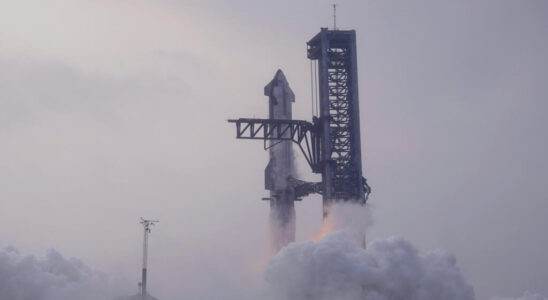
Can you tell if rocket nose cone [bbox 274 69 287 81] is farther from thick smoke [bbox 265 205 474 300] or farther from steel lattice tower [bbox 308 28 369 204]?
thick smoke [bbox 265 205 474 300]

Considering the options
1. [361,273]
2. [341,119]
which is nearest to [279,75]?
[341,119]

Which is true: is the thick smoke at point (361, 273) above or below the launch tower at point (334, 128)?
below

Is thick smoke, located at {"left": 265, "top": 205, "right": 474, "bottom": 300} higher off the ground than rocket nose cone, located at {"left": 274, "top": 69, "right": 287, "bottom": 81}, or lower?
lower

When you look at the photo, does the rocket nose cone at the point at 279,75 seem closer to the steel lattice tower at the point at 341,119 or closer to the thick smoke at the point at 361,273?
the steel lattice tower at the point at 341,119

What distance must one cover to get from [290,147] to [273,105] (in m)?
5.05

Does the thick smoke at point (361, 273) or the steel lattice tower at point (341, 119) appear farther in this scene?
the steel lattice tower at point (341, 119)

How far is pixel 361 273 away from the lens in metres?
80.2

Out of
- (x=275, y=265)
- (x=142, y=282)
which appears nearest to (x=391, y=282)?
(x=275, y=265)

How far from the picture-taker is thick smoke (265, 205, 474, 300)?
80.1m

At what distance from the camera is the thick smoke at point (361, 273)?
8006 cm

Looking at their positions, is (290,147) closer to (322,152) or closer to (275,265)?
(322,152)

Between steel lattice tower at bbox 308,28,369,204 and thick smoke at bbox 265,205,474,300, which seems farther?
steel lattice tower at bbox 308,28,369,204

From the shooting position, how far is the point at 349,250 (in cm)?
8225

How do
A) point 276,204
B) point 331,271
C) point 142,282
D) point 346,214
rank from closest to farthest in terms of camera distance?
point 331,271, point 346,214, point 276,204, point 142,282
